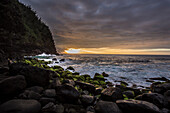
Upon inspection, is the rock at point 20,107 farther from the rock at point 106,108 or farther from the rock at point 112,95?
the rock at point 112,95

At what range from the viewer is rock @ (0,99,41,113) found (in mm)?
2402

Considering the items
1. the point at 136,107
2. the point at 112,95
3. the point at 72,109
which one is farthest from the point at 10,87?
the point at 136,107

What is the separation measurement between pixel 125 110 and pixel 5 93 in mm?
4841

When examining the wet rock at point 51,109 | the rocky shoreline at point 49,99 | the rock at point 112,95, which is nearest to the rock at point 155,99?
the rocky shoreline at point 49,99

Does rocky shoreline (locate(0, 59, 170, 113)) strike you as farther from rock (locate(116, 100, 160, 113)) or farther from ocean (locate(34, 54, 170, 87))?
ocean (locate(34, 54, 170, 87))

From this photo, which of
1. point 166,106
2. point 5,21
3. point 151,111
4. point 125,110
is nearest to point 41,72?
point 125,110

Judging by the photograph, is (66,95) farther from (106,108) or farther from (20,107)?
(106,108)

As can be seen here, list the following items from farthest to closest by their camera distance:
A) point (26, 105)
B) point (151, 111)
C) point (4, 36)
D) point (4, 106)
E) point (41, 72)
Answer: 1. point (4, 36)
2. point (41, 72)
3. point (151, 111)
4. point (26, 105)
5. point (4, 106)

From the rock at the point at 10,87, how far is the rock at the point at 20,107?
0.59 m

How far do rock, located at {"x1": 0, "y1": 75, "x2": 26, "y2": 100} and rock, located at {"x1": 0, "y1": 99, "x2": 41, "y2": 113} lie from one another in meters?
0.59

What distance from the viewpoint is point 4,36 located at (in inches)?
695

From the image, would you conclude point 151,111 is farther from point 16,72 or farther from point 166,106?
point 16,72

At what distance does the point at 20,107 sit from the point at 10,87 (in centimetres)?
113

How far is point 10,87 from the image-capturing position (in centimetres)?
310
